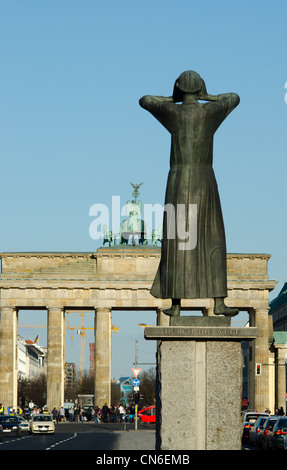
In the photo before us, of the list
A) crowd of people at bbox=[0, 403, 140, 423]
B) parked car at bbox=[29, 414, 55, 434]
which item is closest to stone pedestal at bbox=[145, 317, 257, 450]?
parked car at bbox=[29, 414, 55, 434]

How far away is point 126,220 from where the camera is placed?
9950 centimetres

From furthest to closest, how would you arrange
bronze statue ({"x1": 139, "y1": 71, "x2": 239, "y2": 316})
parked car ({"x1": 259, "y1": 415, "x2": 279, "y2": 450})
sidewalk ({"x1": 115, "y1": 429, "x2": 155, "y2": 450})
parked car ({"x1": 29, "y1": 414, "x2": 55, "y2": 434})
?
1. parked car ({"x1": 29, "y1": 414, "x2": 55, "y2": 434})
2. parked car ({"x1": 259, "y1": 415, "x2": 279, "y2": 450})
3. sidewalk ({"x1": 115, "y1": 429, "x2": 155, "y2": 450})
4. bronze statue ({"x1": 139, "y1": 71, "x2": 239, "y2": 316})

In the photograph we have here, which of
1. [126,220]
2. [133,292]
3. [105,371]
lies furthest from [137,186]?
[105,371]

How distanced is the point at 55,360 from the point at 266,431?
5020cm

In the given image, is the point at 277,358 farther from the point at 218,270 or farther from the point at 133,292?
the point at 218,270

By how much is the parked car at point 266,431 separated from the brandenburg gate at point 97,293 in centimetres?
4744

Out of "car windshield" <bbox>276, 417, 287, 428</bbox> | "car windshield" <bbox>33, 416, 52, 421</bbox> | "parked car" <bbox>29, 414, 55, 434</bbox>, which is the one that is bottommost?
"parked car" <bbox>29, 414, 55, 434</bbox>

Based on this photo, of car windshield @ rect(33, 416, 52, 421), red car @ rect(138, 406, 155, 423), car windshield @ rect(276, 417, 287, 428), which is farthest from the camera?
red car @ rect(138, 406, 155, 423)

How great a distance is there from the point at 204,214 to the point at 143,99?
224 centimetres

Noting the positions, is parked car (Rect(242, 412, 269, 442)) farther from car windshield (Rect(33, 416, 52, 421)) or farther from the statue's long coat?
the statue's long coat

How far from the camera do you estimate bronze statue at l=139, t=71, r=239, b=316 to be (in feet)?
55.7

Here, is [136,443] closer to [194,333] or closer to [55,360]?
[194,333]

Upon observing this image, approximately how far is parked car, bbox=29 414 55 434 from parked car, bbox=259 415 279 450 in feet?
73.3

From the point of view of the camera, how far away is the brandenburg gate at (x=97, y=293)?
92938 millimetres
